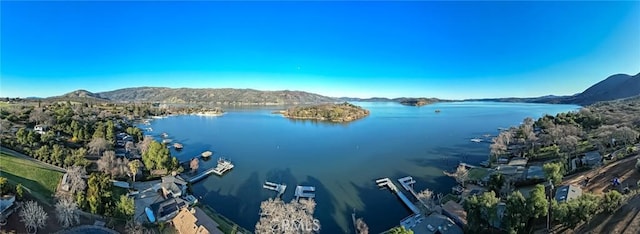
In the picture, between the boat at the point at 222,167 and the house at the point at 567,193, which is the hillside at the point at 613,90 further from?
the boat at the point at 222,167

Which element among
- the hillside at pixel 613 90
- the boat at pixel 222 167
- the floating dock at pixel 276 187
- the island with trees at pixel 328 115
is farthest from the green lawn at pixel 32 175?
the hillside at pixel 613 90

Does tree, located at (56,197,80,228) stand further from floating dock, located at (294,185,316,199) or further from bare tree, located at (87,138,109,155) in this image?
bare tree, located at (87,138,109,155)

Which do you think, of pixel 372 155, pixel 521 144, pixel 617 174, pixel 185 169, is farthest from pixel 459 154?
pixel 185 169

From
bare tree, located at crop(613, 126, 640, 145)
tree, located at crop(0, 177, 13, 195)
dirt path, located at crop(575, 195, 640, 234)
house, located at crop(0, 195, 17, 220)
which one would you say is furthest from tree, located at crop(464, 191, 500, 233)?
tree, located at crop(0, 177, 13, 195)

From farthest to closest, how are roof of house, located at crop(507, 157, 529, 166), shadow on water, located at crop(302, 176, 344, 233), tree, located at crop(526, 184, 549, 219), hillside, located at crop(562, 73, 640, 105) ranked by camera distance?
hillside, located at crop(562, 73, 640, 105)
roof of house, located at crop(507, 157, 529, 166)
shadow on water, located at crop(302, 176, 344, 233)
tree, located at crop(526, 184, 549, 219)

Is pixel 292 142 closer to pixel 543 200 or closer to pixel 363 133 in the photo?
pixel 363 133

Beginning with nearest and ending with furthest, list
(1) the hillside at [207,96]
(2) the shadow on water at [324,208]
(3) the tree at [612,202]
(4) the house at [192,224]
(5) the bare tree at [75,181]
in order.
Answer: (3) the tree at [612,202]
(4) the house at [192,224]
(2) the shadow on water at [324,208]
(5) the bare tree at [75,181]
(1) the hillside at [207,96]
